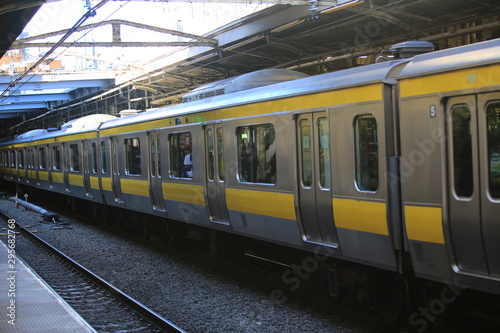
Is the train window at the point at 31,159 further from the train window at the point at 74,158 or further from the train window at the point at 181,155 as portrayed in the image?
the train window at the point at 181,155

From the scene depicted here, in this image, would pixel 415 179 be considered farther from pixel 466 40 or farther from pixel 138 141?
pixel 138 141

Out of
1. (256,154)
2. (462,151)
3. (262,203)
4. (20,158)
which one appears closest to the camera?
(462,151)

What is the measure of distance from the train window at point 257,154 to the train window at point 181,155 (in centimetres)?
175

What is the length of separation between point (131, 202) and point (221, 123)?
4.99 meters

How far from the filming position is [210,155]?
8781 mm

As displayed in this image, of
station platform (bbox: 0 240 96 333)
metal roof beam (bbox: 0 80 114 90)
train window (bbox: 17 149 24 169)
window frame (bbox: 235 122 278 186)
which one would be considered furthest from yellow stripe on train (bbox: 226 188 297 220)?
train window (bbox: 17 149 24 169)

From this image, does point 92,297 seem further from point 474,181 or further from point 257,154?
point 474,181

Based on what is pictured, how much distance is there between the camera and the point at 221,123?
8.32m

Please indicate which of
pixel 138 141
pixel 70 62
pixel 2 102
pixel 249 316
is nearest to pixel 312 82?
pixel 249 316

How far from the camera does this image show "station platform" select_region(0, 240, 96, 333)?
5.62 m

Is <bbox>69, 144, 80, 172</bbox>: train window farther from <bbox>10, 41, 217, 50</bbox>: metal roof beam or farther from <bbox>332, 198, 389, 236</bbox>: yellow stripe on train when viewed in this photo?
<bbox>332, 198, 389, 236</bbox>: yellow stripe on train

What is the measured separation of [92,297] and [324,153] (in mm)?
4270

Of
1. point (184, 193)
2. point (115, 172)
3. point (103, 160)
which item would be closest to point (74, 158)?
point (103, 160)

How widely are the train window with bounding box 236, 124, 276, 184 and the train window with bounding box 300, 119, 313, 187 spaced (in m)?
0.58
